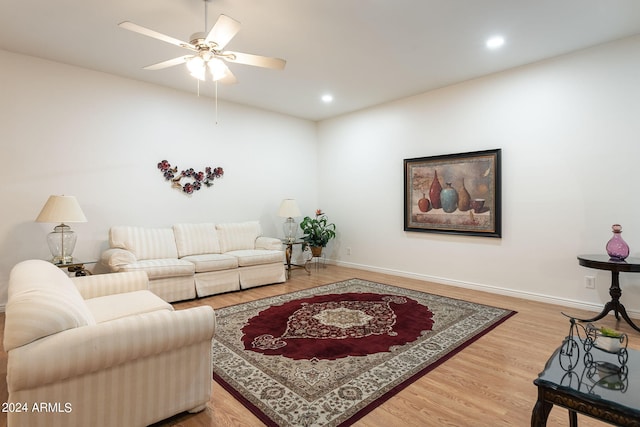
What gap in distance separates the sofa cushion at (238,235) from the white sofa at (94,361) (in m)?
2.99

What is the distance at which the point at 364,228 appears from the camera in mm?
6062

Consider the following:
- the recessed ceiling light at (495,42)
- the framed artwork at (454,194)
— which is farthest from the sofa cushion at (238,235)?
the recessed ceiling light at (495,42)

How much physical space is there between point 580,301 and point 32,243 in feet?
20.9

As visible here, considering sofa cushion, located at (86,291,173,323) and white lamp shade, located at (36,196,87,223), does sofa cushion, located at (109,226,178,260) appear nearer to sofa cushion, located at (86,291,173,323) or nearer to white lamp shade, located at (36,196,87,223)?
white lamp shade, located at (36,196,87,223)

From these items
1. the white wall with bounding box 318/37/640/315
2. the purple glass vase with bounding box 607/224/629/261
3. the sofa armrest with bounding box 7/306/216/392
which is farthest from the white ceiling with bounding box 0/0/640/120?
the sofa armrest with bounding box 7/306/216/392

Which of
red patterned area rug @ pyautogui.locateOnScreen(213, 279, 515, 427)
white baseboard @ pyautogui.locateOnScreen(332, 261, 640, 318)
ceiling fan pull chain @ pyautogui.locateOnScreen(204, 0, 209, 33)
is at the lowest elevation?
red patterned area rug @ pyautogui.locateOnScreen(213, 279, 515, 427)

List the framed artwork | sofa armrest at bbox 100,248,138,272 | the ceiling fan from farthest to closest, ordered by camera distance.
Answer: the framed artwork, sofa armrest at bbox 100,248,138,272, the ceiling fan

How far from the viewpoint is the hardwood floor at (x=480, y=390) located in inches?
73.3

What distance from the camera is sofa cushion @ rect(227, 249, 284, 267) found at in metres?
4.69

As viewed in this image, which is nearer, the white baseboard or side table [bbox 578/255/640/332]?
side table [bbox 578/255/640/332]

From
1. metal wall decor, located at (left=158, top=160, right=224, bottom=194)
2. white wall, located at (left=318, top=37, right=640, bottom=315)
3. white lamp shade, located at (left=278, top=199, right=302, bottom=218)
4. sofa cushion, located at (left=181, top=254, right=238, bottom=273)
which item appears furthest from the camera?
white lamp shade, located at (left=278, top=199, right=302, bottom=218)

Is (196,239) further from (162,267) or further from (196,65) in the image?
(196,65)

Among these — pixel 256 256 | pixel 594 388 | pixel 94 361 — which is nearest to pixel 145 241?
pixel 256 256

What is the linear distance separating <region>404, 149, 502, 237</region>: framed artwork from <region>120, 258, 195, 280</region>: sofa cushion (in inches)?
132
